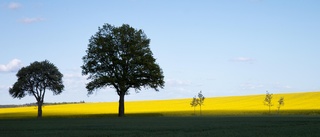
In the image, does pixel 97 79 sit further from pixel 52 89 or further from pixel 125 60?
pixel 52 89

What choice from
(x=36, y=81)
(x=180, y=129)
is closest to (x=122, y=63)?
Result: (x=36, y=81)

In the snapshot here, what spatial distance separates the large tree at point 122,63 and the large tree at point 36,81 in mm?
11255

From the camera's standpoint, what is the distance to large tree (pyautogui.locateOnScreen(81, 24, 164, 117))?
67.2 meters

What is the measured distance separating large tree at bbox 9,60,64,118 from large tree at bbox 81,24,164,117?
11255mm

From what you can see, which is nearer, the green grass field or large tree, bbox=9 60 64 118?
the green grass field

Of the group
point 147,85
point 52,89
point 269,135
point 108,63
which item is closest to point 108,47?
point 108,63

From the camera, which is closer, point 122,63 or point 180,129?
point 180,129

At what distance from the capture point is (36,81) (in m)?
76.7

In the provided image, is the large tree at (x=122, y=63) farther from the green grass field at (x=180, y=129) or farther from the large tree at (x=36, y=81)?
the green grass field at (x=180, y=129)

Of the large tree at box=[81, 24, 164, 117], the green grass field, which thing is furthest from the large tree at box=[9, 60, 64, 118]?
the green grass field

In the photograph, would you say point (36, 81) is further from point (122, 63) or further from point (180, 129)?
point (180, 129)

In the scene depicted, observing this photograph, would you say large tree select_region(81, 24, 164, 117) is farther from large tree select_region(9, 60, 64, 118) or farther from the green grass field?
the green grass field

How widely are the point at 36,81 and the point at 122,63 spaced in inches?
724

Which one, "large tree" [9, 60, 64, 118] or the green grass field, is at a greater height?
"large tree" [9, 60, 64, 118]
